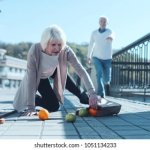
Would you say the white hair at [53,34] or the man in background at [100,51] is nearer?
the white hair at [53,34]

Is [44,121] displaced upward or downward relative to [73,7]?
downward

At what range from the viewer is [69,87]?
156 inches

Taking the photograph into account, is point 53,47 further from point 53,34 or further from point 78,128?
point 78,128

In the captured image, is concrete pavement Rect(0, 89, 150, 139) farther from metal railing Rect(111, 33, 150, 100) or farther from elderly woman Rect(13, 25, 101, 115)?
metal railing Rect(111, 33, 150, 100)

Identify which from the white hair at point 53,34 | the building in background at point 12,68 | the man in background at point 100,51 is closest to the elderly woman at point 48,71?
the white hair at point 53,34

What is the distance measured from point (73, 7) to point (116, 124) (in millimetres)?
964

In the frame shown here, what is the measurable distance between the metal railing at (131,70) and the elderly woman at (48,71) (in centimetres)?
247

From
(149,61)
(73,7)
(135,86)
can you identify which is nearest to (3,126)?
(73,7)

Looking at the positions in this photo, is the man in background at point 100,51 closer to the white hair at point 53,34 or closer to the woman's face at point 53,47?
the woman's face at point 53,47

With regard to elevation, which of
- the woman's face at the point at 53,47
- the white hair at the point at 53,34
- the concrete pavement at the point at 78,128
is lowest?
the concrete pavement at the point at 78,128

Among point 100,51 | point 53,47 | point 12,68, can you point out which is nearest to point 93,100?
point 53,47

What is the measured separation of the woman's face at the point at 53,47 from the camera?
10.6 feet

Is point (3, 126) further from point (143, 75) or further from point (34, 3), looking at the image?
point (143, 75)

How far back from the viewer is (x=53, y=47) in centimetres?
328
